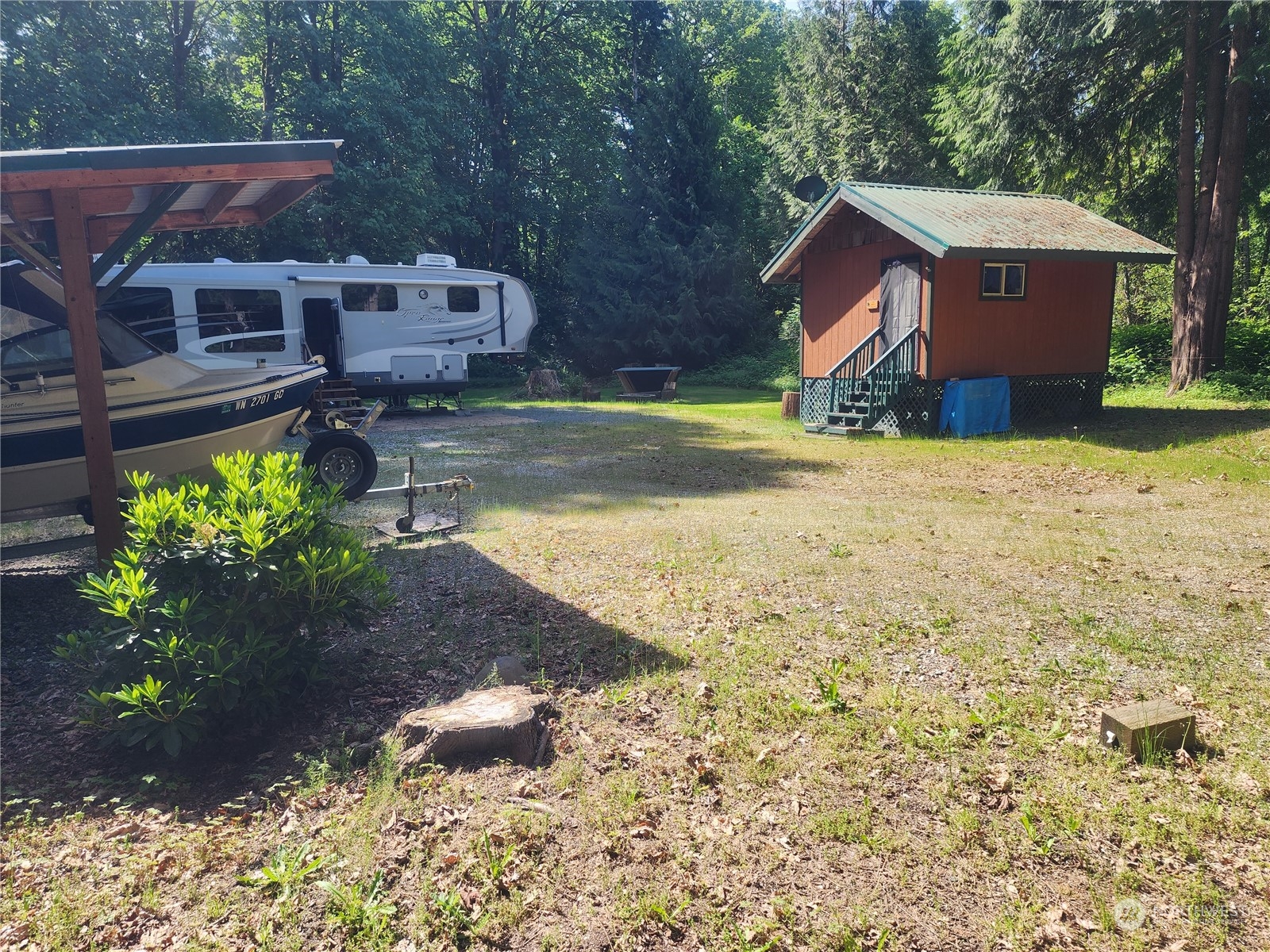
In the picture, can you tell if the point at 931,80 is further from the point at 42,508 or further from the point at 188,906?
the point at 188,906

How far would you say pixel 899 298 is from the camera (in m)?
14.5

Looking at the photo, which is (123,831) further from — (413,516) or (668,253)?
(668,253)

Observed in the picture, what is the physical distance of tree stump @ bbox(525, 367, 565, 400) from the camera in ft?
73.6

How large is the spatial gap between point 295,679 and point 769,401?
19.0 metres

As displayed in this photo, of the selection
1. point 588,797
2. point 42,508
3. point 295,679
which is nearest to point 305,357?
point 42,508

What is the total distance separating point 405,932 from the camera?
8.72 ft

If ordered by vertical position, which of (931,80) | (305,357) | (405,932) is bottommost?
(405,932)

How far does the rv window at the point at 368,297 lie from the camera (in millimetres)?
16672

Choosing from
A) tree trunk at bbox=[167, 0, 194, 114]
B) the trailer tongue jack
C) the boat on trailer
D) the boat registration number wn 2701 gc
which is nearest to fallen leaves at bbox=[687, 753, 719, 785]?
the trailer tongue jack

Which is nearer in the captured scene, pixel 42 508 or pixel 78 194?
pixel 78 194

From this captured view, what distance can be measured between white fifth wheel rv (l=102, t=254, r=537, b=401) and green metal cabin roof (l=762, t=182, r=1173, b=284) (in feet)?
21.8

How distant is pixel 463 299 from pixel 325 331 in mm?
3098

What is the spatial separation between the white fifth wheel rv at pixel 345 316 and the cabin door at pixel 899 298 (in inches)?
323

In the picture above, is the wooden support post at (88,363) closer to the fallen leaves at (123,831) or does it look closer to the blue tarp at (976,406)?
the fallen leaves at (123,831)
